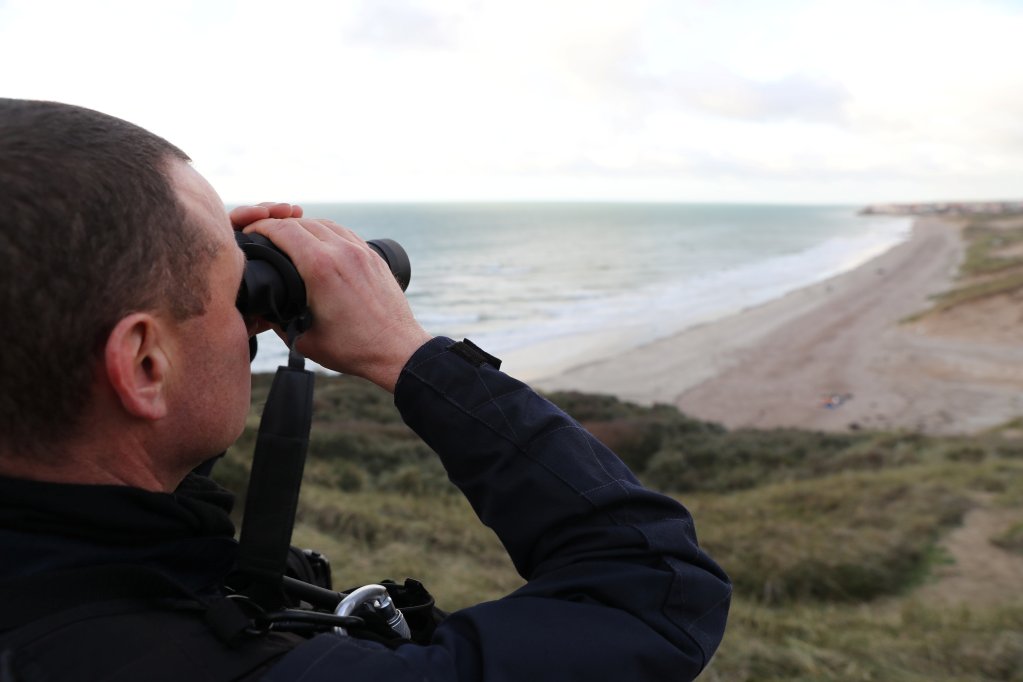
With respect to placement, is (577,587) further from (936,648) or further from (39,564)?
(936,648)

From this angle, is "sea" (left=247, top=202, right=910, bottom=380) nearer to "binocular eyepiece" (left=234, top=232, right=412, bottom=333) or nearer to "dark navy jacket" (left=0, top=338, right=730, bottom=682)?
"binocular eyepiece" (left=234, top=232, right=412, bottom=333)

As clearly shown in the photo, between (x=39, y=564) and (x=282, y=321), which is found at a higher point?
(x=282, y=321)

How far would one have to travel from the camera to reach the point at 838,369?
28234mm

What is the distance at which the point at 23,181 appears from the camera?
2.97 ft

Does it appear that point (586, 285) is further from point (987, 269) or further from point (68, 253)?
point (68, 253)

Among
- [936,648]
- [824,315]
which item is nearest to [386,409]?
[936,648]

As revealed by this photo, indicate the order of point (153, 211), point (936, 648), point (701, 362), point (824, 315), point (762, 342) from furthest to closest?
point (824, 315)
point (762, 342)
point (701, 362)
point (936, 648)
point (153, 211)

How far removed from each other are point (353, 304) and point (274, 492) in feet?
1.07

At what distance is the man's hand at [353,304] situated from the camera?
50.5 inches

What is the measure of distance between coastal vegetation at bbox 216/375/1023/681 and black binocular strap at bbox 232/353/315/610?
376 cm

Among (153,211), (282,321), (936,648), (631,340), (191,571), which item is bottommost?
(631,340)

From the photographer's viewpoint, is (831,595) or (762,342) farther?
(762,342)

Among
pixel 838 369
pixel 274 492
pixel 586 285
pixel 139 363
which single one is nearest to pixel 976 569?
pixel 274 492

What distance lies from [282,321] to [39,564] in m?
0.49
